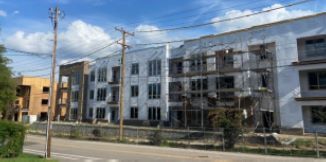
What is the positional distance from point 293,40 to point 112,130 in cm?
2234

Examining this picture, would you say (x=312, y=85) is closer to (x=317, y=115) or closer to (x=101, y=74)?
(x=317, y=115)

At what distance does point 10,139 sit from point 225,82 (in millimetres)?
24967

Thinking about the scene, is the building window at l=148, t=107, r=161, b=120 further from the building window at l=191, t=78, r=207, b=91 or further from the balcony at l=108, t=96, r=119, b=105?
the balcony at l=108, t=96, r=119, b=105

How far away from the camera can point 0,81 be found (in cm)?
2216

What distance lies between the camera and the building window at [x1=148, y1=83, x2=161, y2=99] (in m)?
41.1

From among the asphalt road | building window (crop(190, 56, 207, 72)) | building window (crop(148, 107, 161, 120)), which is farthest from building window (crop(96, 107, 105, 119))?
the asphalt road

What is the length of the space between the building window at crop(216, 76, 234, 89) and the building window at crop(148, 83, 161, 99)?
31.2ft

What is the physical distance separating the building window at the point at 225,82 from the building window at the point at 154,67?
9891 mm

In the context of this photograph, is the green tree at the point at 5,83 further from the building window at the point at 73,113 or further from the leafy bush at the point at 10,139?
the building window at the point at 73,113

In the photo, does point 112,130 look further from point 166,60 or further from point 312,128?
point 312,128

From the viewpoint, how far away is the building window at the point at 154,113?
4038 centimetres

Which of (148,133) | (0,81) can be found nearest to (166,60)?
(148,133)

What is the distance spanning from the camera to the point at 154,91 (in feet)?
137

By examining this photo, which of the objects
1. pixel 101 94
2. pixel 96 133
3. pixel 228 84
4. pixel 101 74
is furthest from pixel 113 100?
pixel 228 84
